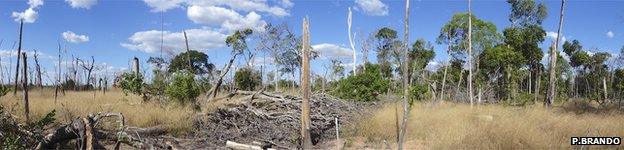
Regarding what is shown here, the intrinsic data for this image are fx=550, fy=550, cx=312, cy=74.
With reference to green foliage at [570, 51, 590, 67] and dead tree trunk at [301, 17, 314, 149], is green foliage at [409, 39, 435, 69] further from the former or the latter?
dead tree trunk at [301, 17, 314, 149]

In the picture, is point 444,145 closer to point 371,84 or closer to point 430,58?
point 371,84

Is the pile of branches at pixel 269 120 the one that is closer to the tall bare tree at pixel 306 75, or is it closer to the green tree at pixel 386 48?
the tall bare tree at pixel 306 75

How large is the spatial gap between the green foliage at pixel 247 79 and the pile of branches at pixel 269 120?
15360 mm

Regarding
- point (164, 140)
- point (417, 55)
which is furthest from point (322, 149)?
point (417, 55)

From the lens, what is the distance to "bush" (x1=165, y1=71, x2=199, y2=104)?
45.5ft

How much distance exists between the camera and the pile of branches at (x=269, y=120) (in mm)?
11617

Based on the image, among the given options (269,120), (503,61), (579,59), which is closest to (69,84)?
(503,61)

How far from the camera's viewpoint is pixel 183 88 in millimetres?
13820

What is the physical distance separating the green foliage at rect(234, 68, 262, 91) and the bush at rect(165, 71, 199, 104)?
15.1m

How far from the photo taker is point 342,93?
66.5 ft

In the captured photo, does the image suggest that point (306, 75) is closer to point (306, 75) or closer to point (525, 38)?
point (306, 75)

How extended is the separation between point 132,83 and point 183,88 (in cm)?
184

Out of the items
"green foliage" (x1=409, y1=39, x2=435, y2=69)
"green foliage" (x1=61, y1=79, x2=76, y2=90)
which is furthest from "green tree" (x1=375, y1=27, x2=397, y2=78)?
"green foliage" (x1=61, y1=79, x2=76, y2=90)

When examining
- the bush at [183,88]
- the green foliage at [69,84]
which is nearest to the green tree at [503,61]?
the bush at [183,88]
